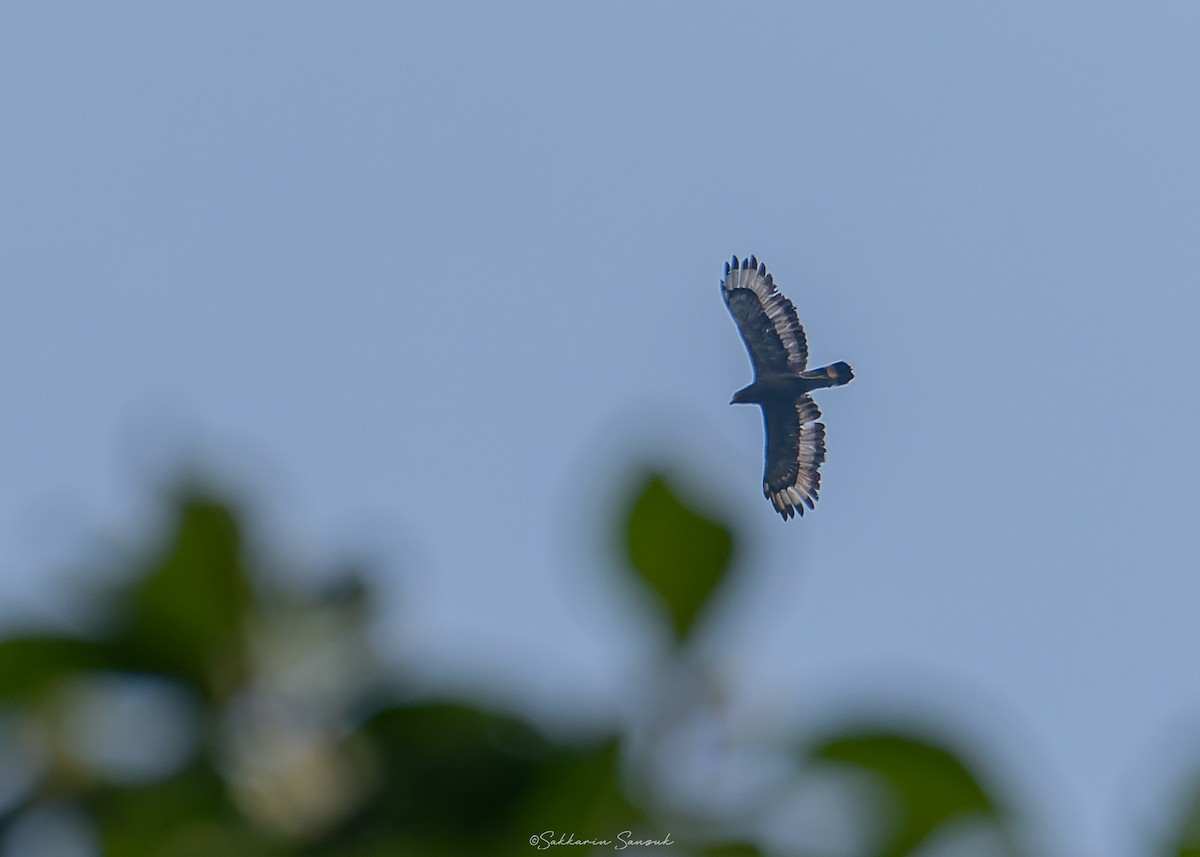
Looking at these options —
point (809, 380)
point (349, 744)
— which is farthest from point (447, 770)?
point (809, 380)

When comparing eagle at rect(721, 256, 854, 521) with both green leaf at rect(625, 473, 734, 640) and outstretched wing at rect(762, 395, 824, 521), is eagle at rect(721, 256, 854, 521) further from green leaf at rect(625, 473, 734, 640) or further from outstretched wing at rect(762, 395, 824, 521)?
green leaf at rect(625, 473, 734, 640)

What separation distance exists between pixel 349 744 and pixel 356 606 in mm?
176

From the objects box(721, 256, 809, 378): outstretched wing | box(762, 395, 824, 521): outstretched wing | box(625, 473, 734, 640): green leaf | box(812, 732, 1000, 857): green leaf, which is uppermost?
box(721, 256, 809, 378): outstretched wing

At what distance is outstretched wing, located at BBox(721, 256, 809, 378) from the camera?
22.8m

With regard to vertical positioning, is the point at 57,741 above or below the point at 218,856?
above

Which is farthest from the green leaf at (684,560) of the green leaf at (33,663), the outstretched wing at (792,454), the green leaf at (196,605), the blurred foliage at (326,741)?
the outstretched wing at (792,454)

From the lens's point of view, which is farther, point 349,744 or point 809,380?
point 809,380

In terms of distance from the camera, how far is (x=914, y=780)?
5.83 ft

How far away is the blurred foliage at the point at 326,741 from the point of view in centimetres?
176

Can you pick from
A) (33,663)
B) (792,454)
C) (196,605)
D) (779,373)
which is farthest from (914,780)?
(792,454)

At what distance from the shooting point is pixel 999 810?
173cm

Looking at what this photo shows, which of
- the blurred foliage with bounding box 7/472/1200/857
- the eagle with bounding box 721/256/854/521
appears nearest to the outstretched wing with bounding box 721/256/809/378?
the eagle with bounding box 721/256/854/521

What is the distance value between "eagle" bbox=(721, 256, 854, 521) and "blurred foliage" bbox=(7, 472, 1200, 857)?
68.7 feet

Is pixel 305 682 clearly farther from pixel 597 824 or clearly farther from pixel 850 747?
pixel 850 747
